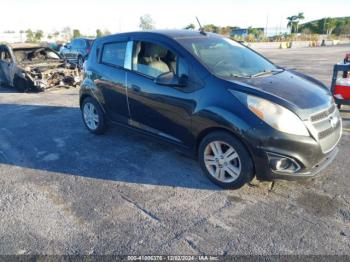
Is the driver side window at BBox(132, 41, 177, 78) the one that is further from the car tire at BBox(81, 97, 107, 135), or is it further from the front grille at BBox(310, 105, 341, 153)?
the front grille at BBox(310, 105, 341, 153)

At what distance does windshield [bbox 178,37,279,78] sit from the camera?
3.78 metres

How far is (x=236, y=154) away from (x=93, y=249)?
1.70 m

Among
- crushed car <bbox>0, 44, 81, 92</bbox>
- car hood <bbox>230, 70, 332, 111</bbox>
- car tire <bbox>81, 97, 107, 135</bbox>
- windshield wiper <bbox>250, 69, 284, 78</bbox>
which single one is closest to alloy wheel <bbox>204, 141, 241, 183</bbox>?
car hood <bbox>230, 70, 332, 111</bbox>

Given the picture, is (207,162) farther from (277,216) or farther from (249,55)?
(249,55)

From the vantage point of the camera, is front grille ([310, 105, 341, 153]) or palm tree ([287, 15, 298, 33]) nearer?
front grille ([310, 105, 341, 153])

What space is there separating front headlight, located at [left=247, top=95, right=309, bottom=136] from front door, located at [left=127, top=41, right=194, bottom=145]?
83 cm

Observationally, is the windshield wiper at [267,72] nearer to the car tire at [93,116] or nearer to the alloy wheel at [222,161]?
the alloy wheel at [222,161]

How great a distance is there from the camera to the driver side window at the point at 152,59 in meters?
4.03

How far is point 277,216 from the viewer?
10.2ft

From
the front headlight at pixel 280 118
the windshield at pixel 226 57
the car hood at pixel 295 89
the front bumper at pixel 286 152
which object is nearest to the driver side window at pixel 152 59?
the windshield at pixel 226 57

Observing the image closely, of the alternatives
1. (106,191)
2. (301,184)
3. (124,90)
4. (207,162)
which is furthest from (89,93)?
(301,184)

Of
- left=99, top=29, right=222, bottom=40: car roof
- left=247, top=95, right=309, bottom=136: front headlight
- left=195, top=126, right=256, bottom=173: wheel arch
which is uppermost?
left=99, top=29, right=222, bottom=40: car roof

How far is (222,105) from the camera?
338 cm

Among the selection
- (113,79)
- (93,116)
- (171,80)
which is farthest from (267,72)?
(93,116)
